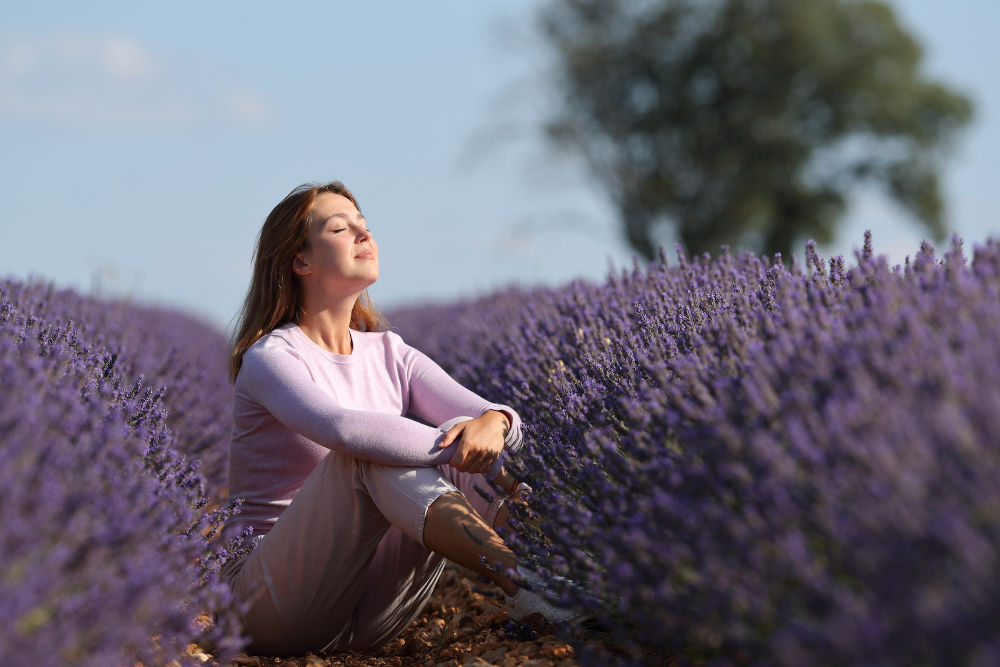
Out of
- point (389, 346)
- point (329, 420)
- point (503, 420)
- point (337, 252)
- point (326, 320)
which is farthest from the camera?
point (389, 346)

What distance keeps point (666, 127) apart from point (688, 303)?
62.2ft

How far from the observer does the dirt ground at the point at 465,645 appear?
2.58 meters

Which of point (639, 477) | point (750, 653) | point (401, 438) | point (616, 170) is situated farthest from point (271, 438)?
point (616, 170)

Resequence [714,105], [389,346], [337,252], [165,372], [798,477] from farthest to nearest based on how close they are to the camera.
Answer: [714,105] → [165,372] → [389,346] → [337,252] → [798,477]

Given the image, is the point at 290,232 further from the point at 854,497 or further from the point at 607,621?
the point at 854,497

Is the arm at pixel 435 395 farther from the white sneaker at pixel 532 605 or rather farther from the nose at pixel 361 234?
the white sneaker at pixel 532 605

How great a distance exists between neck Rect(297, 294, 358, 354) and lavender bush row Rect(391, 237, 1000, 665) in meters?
0.78

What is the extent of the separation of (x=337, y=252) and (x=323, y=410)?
74 cm

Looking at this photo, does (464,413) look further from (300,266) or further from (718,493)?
(718,493)

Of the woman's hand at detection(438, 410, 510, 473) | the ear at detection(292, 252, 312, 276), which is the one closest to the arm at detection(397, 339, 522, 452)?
the woman's hand at detection(438, 410, 510, 473)

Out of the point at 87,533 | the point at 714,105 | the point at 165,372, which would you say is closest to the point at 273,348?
the point at 87,533

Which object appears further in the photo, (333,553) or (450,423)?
(450,423)

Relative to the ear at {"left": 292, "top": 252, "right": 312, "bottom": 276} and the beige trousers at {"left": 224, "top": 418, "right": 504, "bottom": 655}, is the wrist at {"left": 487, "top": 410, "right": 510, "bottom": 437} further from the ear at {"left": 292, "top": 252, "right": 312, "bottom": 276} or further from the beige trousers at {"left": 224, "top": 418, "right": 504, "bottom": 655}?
the ear at {"left": 292, "top": 252, "right": 312, "bottom": 276}

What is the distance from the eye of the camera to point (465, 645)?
291 centimetres
